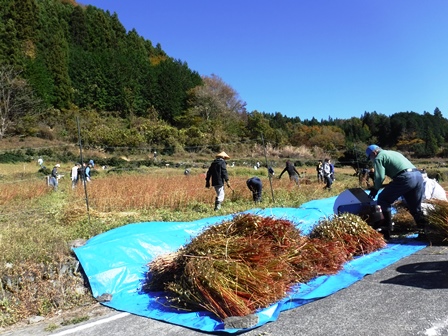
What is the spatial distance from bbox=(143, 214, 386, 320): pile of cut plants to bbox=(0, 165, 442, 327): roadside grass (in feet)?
3.46

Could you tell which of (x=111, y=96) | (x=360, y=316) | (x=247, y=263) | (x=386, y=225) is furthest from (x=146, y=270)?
(x=111, y=96)

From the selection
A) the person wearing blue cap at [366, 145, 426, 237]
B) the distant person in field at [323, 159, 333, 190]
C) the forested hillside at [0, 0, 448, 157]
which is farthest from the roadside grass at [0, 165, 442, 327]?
the forested hillside at [0, 0, 448, 157]

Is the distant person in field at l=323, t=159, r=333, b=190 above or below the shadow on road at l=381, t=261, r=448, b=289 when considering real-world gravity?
above

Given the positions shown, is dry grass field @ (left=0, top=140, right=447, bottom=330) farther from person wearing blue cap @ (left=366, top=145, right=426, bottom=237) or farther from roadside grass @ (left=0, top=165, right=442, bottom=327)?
person wearing blue cap @ (left=366, top=145, right=426, bottom=237)

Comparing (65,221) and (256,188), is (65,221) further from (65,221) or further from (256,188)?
(256,188)

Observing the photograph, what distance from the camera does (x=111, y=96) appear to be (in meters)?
59.2

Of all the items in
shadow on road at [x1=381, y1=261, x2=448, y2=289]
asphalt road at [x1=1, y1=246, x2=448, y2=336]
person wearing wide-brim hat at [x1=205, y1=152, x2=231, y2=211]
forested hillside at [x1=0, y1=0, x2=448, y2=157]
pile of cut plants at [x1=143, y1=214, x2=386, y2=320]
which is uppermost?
forested hillside at [x1=0, y1=0, x2=448, y2=157]

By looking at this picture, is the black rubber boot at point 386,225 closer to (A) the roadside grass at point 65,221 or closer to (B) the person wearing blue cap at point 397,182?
(B) the person wearing blue cap at point 397,182

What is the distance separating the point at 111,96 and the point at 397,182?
58498 millimetres

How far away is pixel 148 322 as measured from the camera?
3514mm

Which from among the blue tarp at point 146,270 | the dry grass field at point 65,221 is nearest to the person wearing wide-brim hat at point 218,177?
the dry grass field at point 65,221

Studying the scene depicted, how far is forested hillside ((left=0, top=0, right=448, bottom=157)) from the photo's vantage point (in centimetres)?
4391

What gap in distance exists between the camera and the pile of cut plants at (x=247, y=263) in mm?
3463

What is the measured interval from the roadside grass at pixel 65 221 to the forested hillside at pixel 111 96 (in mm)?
24594
